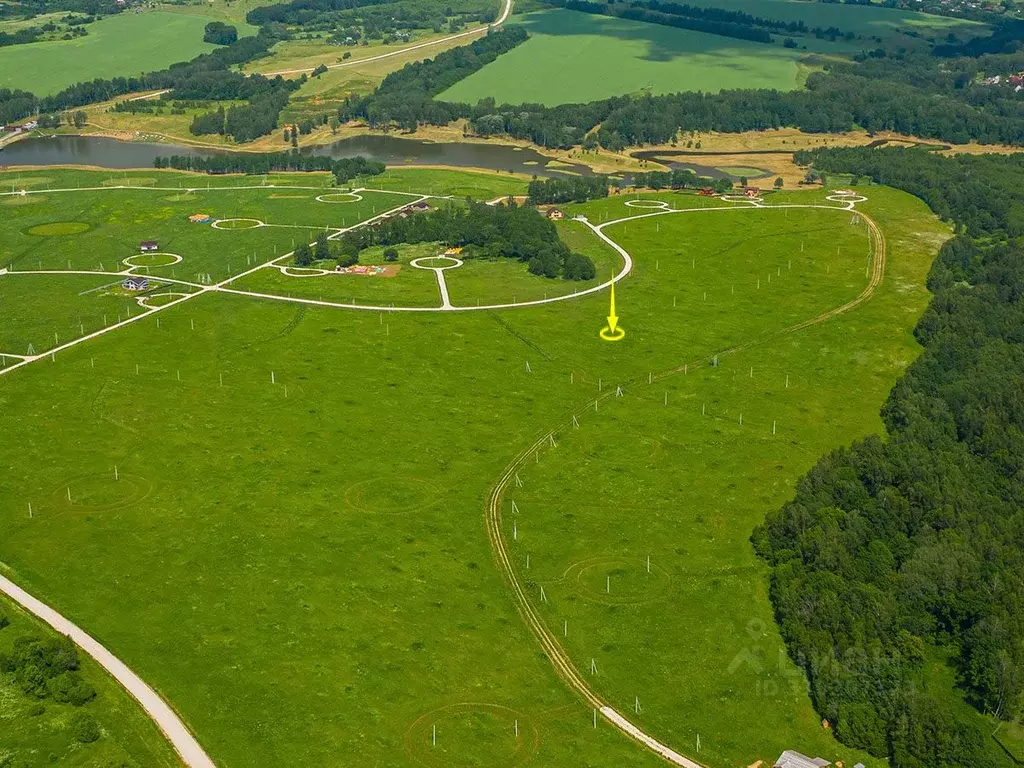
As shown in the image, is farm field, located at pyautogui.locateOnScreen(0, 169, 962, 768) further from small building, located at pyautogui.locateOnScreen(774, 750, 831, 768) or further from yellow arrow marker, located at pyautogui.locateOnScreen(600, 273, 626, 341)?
small building, located at pyautogui.locateOnScreen(774, 750, 831, 768)

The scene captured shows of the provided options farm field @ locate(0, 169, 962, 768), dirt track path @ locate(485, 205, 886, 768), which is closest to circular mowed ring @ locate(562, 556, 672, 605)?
farm field @ locate(0, 169, 962, 768)

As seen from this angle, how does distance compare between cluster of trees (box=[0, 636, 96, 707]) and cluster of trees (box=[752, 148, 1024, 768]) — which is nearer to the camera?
cluster of trees (box=[0, 636, 96, 707])

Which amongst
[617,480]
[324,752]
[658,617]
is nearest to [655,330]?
[617,480]

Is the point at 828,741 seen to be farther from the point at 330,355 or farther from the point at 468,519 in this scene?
the point at 330,355

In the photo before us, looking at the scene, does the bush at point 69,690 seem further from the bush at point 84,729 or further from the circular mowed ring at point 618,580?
the circular mowed ring at point 618,580

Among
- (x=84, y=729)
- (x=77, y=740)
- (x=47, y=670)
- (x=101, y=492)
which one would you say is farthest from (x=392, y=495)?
(x=77, y=740)

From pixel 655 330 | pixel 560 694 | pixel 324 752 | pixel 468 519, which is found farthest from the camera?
pixel 655 330
